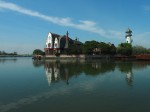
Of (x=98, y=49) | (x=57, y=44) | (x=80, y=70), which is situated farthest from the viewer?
(x=57, y=44)

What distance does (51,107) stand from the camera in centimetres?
1262

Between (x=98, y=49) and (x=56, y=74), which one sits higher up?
(x=98, y=49)

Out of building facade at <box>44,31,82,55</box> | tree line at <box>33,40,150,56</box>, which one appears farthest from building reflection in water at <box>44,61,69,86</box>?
building facade at <box>44,31,82,55</box>

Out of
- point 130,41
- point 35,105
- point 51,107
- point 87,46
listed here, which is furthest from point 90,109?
point 130,41

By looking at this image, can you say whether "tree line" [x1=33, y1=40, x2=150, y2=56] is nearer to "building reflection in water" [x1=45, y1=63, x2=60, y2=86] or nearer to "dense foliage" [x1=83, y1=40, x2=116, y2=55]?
"dense foliage" [x1=83, y1=40, x2=116, y2=55]

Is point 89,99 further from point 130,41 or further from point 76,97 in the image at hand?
point 130,41

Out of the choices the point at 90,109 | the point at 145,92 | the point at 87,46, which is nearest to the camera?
the point at 90,109

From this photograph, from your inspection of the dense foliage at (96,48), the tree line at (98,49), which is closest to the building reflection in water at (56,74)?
the dense foliage at (96,48)

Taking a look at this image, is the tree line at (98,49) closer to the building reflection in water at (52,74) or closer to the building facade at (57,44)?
the building facade at (57,44)

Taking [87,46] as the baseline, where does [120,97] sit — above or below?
below

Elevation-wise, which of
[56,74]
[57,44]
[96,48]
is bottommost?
[56,74]

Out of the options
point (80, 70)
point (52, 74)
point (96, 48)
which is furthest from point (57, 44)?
point (52, 74)

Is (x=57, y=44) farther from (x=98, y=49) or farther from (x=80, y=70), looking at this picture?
(x=80, y=70)

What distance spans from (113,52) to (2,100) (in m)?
91.5
